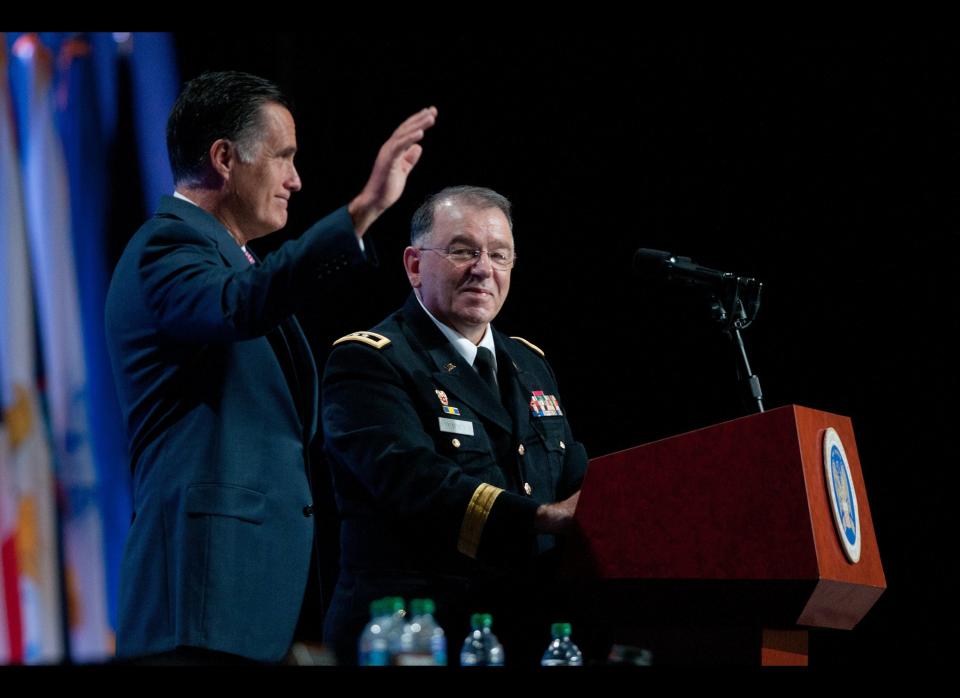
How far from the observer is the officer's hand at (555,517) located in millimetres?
2070

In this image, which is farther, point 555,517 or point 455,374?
point 455,374

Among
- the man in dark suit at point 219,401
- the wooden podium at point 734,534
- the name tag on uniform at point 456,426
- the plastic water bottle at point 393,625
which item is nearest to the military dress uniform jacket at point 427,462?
the name tag on uniform at point 456,426

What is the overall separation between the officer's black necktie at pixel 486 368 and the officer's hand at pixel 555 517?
1.79ft

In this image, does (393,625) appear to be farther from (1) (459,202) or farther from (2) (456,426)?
(1) (459,202)

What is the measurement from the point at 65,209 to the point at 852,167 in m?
2.51

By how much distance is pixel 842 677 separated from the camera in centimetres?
134

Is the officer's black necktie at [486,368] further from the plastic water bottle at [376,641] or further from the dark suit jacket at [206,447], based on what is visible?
the plastic water bottle at [376,641]

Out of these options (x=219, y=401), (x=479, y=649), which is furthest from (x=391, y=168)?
A: (x=479, y=649)

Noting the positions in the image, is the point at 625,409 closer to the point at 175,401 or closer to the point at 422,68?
the point at 422,68

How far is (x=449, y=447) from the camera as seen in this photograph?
7.89ft

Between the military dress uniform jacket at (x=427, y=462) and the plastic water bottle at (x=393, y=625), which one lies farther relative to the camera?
the military dress uniform jacket at (x=427, y=462)

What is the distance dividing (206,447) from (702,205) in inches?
87.0

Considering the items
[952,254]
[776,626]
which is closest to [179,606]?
[776,626]

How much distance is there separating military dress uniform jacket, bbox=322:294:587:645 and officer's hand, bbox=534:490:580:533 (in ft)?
0.05
